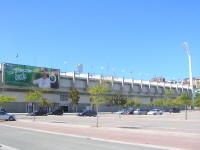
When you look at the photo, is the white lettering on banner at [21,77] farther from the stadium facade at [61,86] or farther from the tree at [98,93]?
the tree at [98,93]

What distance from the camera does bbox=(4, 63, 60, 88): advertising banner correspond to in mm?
71719

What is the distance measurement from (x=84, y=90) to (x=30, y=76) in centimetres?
2113

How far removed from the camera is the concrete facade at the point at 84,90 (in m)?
74.2

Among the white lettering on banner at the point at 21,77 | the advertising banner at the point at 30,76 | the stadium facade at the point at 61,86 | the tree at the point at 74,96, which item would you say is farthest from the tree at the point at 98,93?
the tree at the point at 74,96

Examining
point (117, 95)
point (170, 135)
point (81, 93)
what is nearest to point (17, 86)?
point (81, 93)

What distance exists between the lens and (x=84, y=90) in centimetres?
9169

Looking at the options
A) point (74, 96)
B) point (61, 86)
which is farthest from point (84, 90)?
point (74, 96)

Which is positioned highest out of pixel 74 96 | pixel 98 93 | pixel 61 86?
pixel 61 86

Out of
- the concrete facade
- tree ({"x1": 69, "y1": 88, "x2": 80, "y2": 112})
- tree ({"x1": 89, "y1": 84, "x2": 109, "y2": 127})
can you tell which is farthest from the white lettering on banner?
tree ({"x1": 89, "y1": 84, "x2": 109, "y2": 127})

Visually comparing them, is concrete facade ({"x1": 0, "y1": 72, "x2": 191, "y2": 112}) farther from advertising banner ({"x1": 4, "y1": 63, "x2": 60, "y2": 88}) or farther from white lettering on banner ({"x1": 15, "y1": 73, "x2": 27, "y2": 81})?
white lettering on banner ({"x1": 15, "y1": 73, "x2": 27, "y2": 81})

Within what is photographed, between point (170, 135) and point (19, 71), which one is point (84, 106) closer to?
point (19, 71)

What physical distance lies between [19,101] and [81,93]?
72.4 ft

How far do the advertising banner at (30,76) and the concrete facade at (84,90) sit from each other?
1.71m

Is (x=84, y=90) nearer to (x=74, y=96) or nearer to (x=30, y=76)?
(x=74, y=96)
